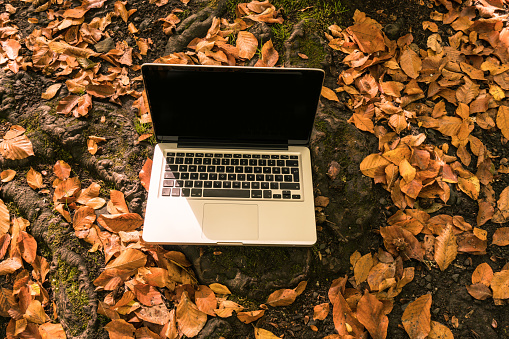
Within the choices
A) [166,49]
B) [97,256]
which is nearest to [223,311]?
[97,256]

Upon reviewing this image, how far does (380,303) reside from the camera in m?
1.77

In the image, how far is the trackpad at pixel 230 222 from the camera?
170 cm

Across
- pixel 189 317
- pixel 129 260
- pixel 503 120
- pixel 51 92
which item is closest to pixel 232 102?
pixel 129 260

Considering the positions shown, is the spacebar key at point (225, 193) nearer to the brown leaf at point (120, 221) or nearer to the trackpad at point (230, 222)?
the trackpad at point (230, 222)

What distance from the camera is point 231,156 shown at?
1.87m

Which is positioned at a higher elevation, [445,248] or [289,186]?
[289,186]

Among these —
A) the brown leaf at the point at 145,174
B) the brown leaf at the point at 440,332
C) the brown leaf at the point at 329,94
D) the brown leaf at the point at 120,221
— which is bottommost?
the brown leaf at the point at 440,332

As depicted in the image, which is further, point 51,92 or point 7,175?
point 51,92

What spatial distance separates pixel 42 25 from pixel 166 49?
989 mm

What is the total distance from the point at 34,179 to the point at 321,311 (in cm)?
182

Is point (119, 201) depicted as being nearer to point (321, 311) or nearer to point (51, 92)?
point (51, 92)

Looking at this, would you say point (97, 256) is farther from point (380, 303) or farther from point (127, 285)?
point (380, 303)

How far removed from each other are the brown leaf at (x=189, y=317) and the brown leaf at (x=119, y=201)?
0.60 metres

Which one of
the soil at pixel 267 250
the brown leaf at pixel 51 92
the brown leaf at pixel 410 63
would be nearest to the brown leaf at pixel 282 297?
the soil at pixel 267 250
